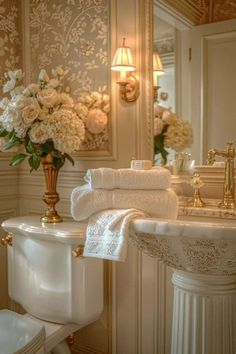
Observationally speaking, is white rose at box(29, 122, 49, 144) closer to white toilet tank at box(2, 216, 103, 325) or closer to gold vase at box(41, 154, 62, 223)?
gold vase at box(41, 154, 62, 223)

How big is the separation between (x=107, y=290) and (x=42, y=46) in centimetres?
125

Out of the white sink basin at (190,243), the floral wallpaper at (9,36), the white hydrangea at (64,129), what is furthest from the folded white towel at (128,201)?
the floral wallpaper at (9,36)

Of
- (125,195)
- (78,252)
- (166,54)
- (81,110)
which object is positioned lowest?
(78,252)

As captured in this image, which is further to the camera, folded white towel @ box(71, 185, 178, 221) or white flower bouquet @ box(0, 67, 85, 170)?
white flower bouquet @ box(0, 67, 85, 170)

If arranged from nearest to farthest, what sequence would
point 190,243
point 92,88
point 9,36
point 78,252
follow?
point 190,243 → point 78,252 → point 92,88 → point 9,36

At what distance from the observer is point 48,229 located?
1499 mm

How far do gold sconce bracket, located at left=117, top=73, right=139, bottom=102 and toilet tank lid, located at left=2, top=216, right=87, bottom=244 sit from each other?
58cm

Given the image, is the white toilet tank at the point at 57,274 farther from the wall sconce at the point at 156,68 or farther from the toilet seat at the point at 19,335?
the wall sconce at the point at 156,68

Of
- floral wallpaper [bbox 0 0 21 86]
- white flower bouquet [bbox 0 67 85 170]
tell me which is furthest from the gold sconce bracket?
floral wallpaper [bbox 0 0 21 86]

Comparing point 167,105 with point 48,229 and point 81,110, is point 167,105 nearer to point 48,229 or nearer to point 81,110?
point 81,110

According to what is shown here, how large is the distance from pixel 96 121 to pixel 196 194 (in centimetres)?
54

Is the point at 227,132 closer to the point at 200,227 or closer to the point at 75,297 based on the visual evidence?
the point at 200,227

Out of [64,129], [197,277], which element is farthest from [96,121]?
[197,277]

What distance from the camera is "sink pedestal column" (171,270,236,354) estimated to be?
1.14m
